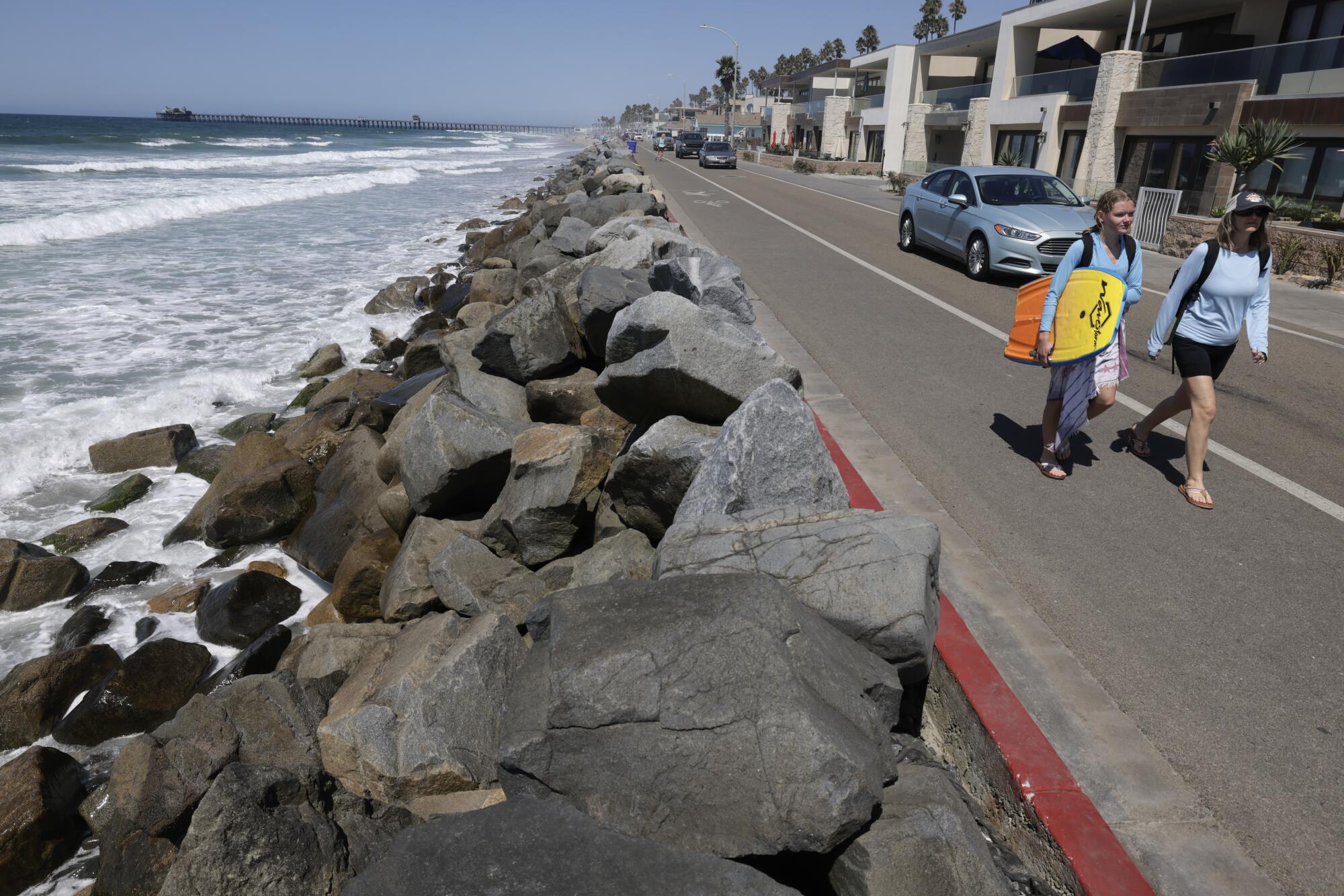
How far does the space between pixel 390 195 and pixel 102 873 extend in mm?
39681

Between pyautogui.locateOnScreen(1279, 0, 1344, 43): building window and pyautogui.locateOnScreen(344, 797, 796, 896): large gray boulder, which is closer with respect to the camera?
pyautogui.locateOnScreen(344, 797, 796, 896): large gray boulder

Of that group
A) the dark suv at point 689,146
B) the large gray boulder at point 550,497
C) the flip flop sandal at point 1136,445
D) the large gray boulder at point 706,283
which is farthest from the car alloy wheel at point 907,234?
the dark suv at point 689,146

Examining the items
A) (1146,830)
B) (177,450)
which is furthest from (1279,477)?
(177,450)

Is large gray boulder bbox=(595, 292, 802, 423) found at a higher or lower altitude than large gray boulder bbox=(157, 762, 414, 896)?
higher

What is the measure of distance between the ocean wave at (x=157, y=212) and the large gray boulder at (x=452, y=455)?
923 inches

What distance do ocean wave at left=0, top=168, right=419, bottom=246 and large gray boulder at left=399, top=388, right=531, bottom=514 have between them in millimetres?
23433

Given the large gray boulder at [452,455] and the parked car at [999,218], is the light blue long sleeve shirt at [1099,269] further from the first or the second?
the parked car at [999,218]

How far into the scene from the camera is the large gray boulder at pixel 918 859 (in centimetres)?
251

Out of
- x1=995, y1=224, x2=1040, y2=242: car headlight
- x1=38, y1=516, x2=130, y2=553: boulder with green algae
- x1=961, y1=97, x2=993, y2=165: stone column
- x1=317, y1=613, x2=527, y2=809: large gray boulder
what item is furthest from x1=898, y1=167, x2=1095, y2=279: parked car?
x1=961, y1=97, x2=993, y2=165: stone column

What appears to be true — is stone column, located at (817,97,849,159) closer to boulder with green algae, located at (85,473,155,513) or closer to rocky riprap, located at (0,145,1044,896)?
rocky riprap, located at (0,145,1044,896)

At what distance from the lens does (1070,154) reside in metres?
29.8

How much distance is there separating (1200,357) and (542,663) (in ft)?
15.9

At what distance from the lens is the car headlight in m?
12.4

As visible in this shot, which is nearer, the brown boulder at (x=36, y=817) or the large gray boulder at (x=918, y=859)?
the large gray boulder at (x=918, y=859)
